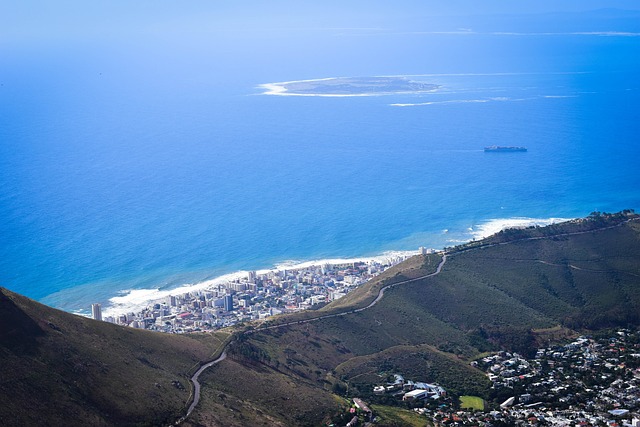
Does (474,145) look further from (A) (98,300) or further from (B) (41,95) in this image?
(B) (41,95)

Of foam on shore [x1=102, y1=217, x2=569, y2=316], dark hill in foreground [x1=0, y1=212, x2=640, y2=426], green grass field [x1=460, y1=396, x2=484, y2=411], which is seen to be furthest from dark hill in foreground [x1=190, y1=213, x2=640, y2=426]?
foam on shore [x1=102, y1=217, x2=569, y2=316]

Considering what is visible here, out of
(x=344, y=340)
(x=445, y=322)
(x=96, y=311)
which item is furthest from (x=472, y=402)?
(x=96, y=311)

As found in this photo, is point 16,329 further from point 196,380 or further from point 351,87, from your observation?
point 351,87

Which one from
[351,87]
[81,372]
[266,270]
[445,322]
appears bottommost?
[81,372]

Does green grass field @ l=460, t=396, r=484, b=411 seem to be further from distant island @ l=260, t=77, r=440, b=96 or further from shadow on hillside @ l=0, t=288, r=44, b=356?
distant island @ l=260, t=77, r=440, b=96

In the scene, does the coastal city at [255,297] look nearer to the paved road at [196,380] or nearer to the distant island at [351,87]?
the paved road at [196,380]

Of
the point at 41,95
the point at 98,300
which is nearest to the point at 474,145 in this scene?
the point at 98,300

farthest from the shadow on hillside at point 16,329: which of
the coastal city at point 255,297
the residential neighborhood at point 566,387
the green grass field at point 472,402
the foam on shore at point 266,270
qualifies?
the foam on shore at point 266,270
